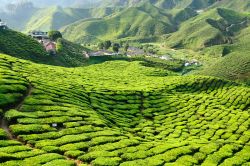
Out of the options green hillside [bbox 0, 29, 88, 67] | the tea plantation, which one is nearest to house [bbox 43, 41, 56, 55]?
green hillside [bbox 0, 29, 88, 67]

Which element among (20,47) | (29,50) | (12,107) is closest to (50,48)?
(29,50)

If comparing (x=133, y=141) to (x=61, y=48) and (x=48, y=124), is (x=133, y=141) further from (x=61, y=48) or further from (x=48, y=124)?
(x=61, y=48)

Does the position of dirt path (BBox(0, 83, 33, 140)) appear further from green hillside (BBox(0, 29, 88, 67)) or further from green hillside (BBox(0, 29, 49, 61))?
green hillside (BBox(0, 29, 49, 61))

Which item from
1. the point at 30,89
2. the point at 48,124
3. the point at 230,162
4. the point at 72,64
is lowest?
the point at 230,162

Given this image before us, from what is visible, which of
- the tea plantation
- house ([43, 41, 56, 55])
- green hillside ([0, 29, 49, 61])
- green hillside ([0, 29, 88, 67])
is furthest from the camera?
house ([43, 41, 56, 55])

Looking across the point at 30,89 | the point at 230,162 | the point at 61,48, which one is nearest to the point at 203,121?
the point at 230,162

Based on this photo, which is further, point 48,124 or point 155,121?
point 155,121

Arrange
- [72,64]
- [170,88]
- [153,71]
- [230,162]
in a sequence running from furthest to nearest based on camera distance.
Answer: [72,64] → [153,71] → [170,88] → [230,162]

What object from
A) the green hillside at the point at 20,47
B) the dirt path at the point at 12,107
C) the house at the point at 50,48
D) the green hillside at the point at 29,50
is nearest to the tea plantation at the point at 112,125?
the dirt path at the point at 12,107

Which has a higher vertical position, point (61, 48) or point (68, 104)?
point (61, 48)
